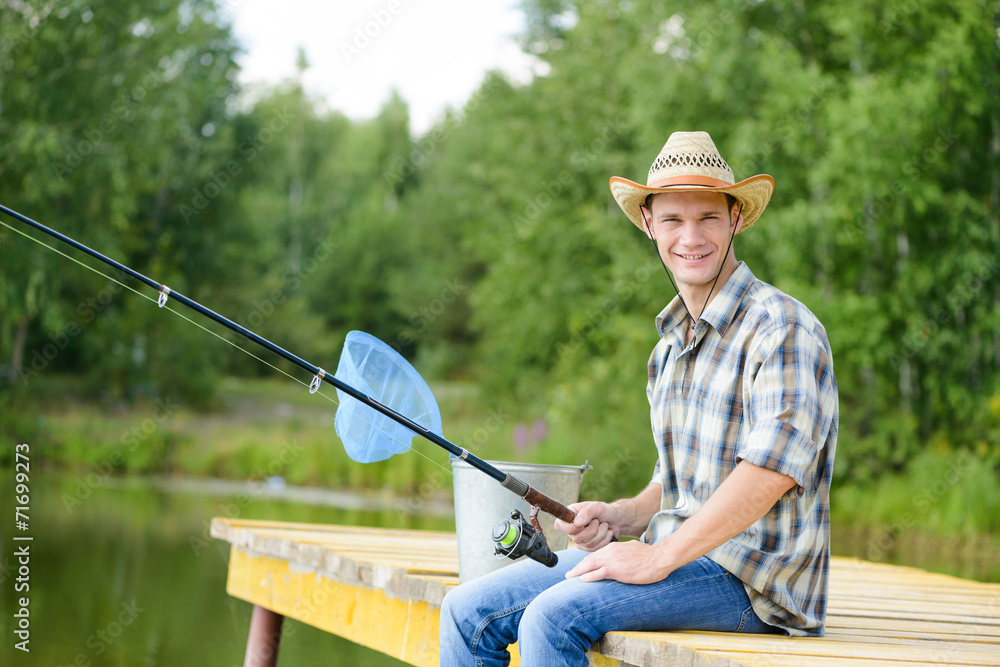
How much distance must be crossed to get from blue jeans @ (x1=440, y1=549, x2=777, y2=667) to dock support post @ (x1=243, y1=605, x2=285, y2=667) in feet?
6.68

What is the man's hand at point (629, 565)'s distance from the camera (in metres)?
1.89

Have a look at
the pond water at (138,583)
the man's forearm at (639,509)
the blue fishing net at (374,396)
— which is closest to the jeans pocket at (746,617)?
the man's forearm at (639,509)

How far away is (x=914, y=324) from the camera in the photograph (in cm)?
1102

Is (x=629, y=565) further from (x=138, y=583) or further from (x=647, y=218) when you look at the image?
(x=138, y=583)

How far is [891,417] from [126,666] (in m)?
8.80

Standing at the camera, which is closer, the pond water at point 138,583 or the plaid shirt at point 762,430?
the plaid shirt at point 762,430

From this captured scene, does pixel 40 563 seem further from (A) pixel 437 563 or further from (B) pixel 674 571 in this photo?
(B) pixel 674 571

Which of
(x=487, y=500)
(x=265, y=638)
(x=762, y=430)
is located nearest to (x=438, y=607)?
(x=487, y=500)

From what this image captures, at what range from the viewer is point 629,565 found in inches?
75.0

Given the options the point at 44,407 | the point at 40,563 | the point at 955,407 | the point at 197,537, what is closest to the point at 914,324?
the point at 955,407

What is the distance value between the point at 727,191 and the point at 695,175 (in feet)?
0.23

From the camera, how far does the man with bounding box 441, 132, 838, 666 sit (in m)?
1.86

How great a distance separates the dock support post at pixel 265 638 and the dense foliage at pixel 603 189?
745 cm

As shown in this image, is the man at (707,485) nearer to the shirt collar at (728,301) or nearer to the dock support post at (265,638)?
the shirt collar at (728,301)
